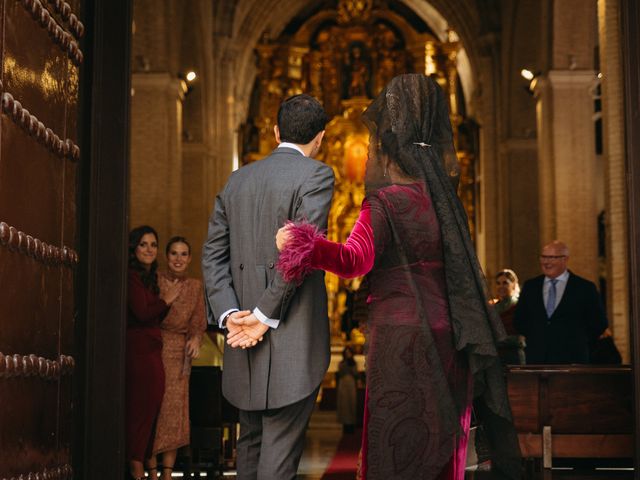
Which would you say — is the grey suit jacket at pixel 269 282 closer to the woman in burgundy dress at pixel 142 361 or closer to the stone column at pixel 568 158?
the woman in burgundy dress at pixel 142 361

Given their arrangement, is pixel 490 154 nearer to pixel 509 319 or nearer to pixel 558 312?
pixel 509 319

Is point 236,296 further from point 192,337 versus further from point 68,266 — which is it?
point 192,337

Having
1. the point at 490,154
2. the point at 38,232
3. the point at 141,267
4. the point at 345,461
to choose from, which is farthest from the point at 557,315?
the point at 490,154

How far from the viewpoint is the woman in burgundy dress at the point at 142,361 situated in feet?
24.5

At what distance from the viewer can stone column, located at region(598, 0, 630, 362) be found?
11750 mm

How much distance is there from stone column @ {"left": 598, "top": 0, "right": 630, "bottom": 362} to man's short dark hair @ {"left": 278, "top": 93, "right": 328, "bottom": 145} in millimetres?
7619

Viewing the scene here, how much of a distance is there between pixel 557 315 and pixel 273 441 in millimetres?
5173

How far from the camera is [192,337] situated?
316 inches

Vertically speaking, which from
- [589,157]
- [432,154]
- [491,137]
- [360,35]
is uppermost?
[360,35]

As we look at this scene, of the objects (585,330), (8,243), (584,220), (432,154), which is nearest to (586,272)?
(584,220)

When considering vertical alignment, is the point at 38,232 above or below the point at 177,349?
above

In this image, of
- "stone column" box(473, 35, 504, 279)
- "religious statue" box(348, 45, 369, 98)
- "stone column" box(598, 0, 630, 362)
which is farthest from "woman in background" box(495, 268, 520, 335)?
"religious statue" box(348, 45, 369, 98)

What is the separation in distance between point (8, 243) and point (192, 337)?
12.9 feet

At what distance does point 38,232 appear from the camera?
471 cm
